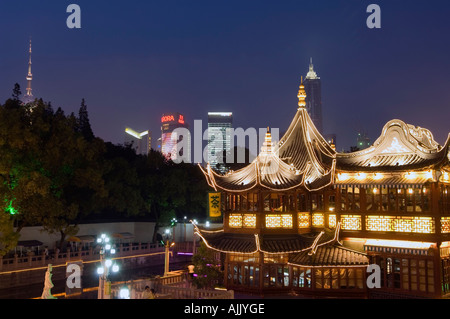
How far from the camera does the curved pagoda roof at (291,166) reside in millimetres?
17484

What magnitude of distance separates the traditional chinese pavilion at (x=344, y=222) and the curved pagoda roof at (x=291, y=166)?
5 centimetres

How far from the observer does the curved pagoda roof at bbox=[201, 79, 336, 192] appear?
1748 centimetres

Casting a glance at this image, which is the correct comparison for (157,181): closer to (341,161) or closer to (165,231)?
(165,231)

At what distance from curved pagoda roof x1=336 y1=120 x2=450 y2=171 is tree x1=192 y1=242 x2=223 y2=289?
6.26 metres

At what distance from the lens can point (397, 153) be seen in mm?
17156

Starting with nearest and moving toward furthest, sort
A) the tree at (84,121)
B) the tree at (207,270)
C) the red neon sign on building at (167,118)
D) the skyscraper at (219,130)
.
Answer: the tree at (207,270)
the tree at (84,121)
the skyscraper at (219,130)
the red neon sign on building at (167,118)

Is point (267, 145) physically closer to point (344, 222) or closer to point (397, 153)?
point (344, 222)

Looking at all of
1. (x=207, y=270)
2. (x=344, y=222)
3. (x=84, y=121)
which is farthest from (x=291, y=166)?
(x=84, y=121)

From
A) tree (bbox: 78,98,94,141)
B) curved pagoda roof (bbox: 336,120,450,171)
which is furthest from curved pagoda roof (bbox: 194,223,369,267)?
tree (bbox: 78,98,94,141)

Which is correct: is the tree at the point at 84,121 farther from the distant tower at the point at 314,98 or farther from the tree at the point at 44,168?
the distant tower at the point at 314,98

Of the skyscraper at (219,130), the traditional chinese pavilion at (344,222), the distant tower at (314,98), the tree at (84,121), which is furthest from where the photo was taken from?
the distant tower at (314,98)

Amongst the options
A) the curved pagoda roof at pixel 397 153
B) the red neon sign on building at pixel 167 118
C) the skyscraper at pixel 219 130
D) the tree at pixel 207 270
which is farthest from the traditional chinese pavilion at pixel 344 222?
the red neon sign on building at pixel 167 118

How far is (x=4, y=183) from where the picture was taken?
2641 centimetres

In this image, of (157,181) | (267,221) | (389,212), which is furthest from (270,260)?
(157,181)
